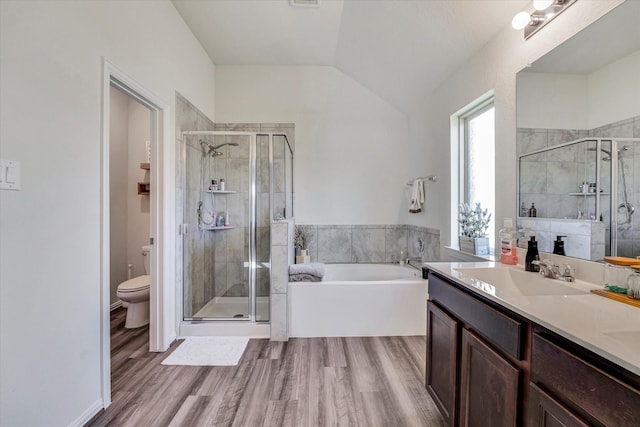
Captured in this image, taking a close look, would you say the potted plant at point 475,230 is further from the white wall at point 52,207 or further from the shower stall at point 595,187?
the white wall at point 52,207

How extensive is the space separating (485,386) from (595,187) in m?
1.03

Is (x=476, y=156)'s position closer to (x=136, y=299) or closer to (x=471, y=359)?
(x=471, y=359)

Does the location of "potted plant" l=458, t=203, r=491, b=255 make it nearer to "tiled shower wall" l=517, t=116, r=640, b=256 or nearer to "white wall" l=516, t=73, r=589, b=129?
"tiled shower wall" l=517, t=116, r=640, b=256

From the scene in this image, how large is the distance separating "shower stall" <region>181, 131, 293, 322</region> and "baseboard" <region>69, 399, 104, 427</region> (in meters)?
1.08

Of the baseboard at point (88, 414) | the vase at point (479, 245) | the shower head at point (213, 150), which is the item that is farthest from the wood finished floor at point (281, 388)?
the shower head at point (213, 150)

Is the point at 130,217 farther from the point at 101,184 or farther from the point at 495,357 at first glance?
the point at 495,357

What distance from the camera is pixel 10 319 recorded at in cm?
117

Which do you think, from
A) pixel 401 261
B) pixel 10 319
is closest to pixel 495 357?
pixel 10 319

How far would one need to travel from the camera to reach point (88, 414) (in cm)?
157

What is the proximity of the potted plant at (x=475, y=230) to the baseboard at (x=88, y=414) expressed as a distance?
263cm

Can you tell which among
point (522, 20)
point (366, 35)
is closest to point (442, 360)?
point (522, 20)

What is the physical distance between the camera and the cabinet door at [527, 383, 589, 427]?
2.48 feet

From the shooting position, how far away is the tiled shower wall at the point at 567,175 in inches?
45.8

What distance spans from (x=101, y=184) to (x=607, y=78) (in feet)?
8.60
